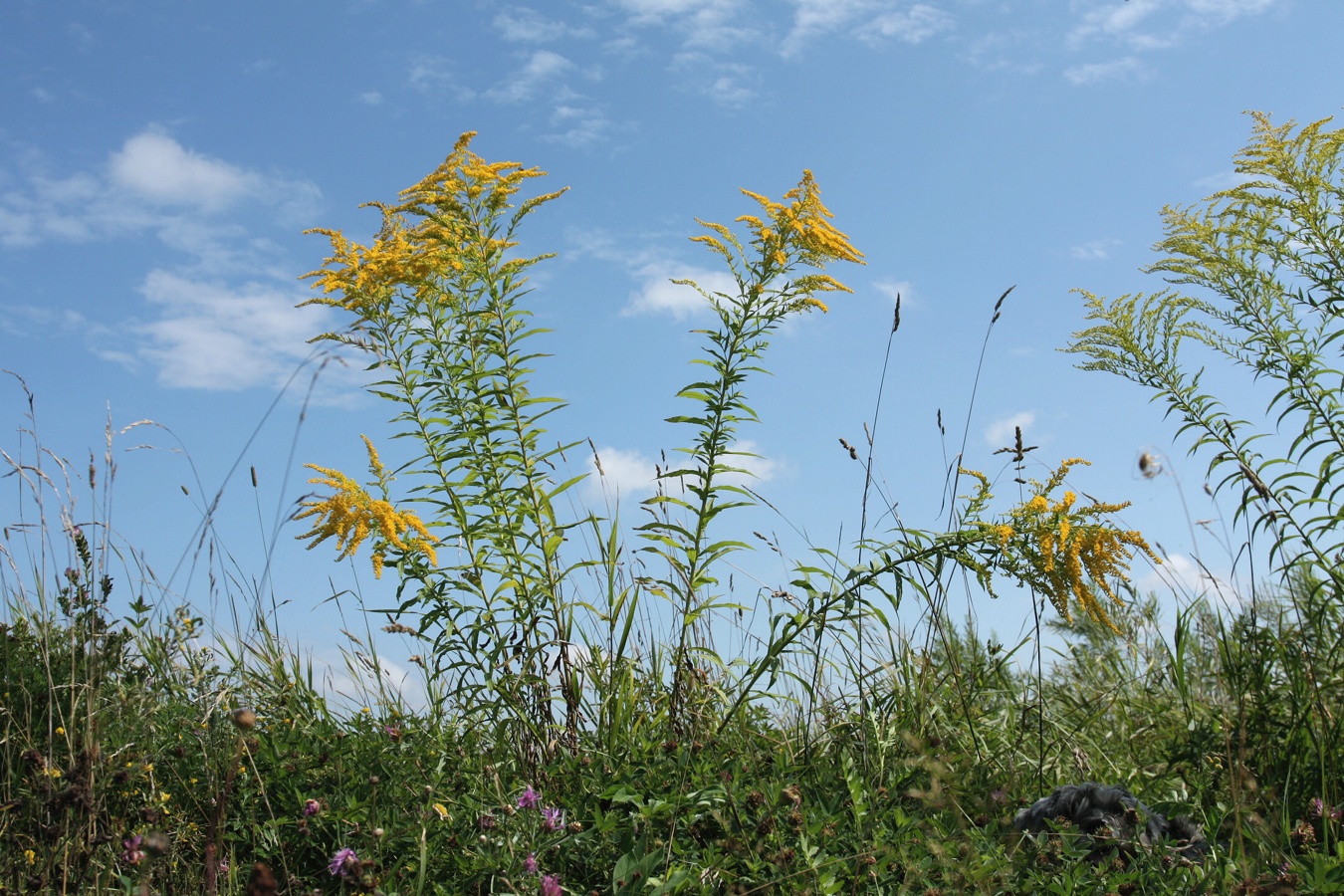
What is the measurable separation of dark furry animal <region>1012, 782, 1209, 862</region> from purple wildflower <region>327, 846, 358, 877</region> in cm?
166

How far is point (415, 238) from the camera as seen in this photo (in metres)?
3.45

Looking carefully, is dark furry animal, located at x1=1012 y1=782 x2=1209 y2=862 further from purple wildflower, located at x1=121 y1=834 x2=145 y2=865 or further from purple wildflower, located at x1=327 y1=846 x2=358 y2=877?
purple wildflower, located at x1=121 y1=834 x2=145 y2=865

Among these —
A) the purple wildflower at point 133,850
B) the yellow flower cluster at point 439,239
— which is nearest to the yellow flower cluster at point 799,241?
the yellow flower cluster at point 439,239

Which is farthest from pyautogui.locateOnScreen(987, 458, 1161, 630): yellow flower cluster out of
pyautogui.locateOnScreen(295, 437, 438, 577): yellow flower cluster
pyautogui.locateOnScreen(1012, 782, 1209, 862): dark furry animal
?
pyautogui.locateOnScreen(295, 437, 438, 577): yellow flower cluster

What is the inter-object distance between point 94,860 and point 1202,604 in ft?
17.8

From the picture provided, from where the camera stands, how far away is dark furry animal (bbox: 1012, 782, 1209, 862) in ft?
8.07

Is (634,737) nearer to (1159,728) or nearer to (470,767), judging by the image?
(470,767)

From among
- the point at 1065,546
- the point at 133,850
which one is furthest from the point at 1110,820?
the point at 133,850

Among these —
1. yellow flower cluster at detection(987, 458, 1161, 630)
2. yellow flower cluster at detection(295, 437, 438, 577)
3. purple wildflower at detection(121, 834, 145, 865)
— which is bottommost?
purple wildflower at detection(121, 834, 145, 865)

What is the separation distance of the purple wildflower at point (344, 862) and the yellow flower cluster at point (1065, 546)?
186cm

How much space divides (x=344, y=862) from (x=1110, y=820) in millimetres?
1870

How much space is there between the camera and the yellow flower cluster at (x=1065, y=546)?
266cm

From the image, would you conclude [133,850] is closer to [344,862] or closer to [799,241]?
[344,862]

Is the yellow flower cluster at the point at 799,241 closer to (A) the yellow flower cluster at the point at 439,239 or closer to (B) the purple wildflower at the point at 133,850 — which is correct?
(A) the yellow flower cluster at the point at 439,239
